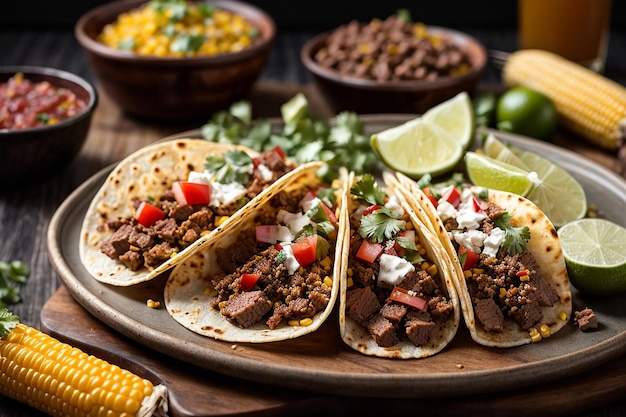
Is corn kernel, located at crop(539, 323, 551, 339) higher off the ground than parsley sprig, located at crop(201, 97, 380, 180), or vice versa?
corn kernel, located at crop(539, 323, 551, 339)

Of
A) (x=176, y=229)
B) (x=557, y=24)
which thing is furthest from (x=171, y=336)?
(x=557, y=24)

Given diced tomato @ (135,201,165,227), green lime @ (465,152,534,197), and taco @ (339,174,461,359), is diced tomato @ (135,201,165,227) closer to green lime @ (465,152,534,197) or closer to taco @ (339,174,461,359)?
taco @ (339,174,461,359)

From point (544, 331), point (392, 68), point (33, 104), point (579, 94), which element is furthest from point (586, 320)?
point (33, 104)

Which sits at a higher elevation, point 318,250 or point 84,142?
point 318,250

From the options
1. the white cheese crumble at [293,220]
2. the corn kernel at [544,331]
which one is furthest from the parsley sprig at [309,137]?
the corn kernel at [544,331]

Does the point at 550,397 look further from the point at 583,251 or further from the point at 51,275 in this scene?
the point at 51,275

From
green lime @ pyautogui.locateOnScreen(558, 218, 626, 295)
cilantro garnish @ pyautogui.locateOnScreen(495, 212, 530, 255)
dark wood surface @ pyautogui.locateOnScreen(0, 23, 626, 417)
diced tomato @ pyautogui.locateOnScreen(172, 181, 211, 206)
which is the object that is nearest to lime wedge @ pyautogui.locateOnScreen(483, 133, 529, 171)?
green lime @ pyautogui.locateOnScreen(558, 218, 626, 295)

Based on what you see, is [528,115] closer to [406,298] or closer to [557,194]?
[557,194]
